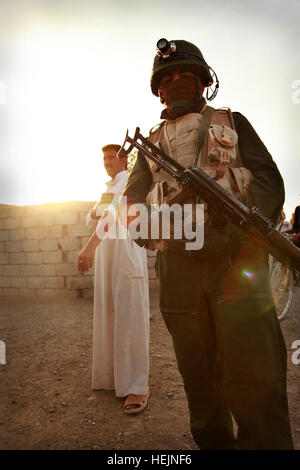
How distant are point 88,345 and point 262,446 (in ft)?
10.7

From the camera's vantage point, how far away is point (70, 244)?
7.90 meters

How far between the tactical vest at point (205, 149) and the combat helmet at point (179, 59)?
188 millimetres

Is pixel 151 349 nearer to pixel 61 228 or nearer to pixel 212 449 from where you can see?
pixel 212 449

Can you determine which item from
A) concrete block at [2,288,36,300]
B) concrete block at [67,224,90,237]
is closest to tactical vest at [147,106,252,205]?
concrete block at [67,224,90,237]

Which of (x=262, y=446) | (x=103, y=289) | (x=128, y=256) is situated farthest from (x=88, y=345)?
(x=262, y=446)

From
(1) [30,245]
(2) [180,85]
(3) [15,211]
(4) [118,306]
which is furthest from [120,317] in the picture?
(3) [15,211]

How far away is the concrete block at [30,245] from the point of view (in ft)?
27.5

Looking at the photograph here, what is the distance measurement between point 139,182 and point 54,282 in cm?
688

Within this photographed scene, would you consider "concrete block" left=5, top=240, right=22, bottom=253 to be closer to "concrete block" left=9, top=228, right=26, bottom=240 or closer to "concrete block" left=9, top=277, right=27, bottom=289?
"concrete block" left=9, top=228, right=26, bottom=240

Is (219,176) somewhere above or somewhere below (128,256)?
above

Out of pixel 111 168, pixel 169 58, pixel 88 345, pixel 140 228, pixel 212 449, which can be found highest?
pixel 169 58

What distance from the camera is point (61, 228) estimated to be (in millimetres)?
8047

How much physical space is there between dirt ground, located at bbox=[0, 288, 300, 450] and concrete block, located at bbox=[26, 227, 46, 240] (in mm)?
4036

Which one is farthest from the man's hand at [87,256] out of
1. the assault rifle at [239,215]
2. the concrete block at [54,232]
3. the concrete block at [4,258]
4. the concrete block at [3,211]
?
the concrete block at [3,211]
